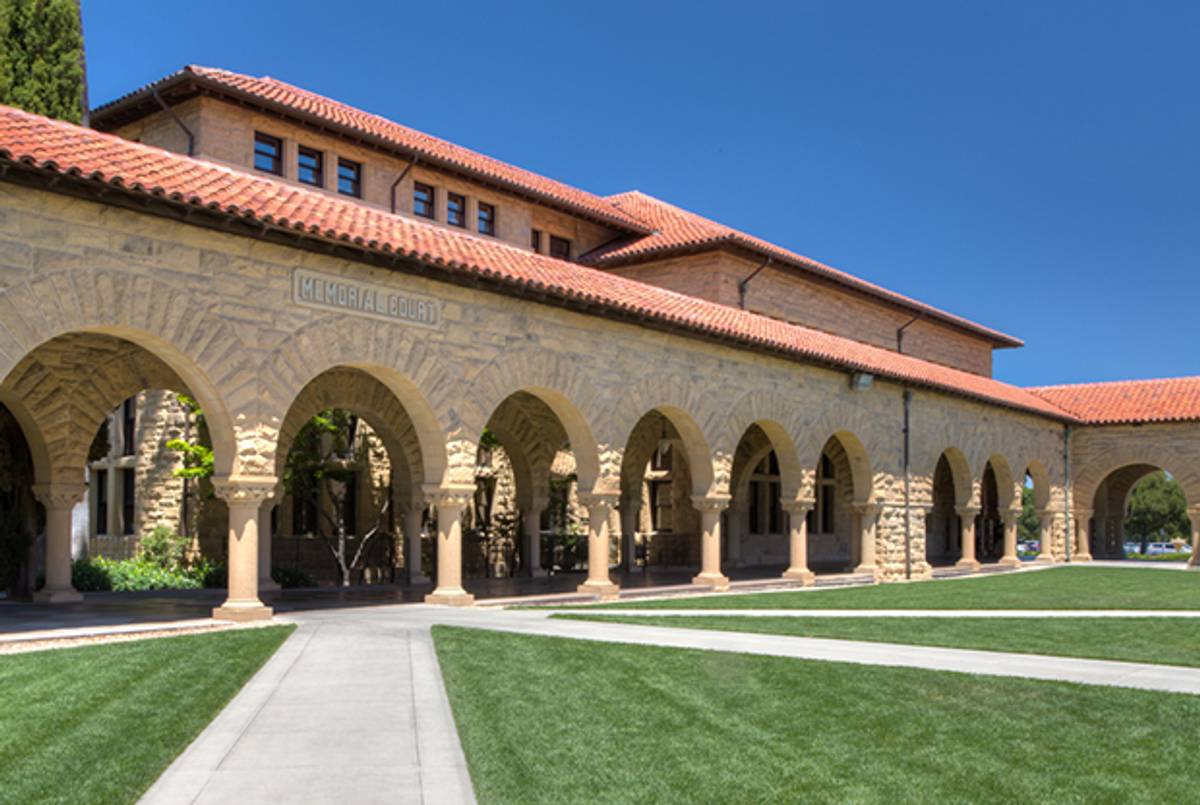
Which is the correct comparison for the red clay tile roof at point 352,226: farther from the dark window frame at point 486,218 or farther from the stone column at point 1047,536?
the stone column at point 1047,536

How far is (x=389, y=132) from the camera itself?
27.2 m

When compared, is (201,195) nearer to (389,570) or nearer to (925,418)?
(389,570)

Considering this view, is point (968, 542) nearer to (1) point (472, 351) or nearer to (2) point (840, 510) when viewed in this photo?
(2) point (840, 510)

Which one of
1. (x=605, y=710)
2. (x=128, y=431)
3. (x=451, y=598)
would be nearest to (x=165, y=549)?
(x=128, y=431)

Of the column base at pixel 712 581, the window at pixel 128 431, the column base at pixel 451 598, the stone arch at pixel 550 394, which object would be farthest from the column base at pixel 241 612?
the window at pixel 128 431

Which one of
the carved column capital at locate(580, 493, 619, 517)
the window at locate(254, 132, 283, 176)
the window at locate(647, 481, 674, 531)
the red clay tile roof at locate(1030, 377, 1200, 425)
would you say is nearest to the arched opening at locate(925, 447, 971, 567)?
the red clay tile roof at locate(1030, 377, 1200, 425)

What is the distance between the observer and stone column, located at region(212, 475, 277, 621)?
15.0 meters

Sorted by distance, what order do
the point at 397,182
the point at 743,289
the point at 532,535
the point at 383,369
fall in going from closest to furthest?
the point at 383,369, the point at 397,182, the point at 532,535, the point at 743,289

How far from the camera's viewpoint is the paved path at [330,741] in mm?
6379

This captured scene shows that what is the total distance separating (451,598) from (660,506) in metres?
17.6

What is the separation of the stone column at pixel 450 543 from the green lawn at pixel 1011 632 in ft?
7.88

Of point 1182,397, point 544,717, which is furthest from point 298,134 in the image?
point 1182,397

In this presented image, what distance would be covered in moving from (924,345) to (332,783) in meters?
37.9

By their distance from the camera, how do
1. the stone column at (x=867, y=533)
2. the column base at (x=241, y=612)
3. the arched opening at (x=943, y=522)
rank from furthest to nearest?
the arched opening at (x=943, y=522)
the stone column at (x=867, y=533)
the column base at (x=241, y=612)
